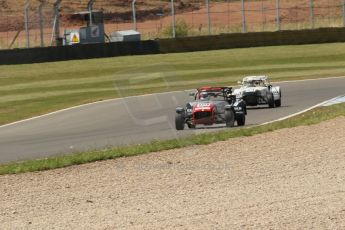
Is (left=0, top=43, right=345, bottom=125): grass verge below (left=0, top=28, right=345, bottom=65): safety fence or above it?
below

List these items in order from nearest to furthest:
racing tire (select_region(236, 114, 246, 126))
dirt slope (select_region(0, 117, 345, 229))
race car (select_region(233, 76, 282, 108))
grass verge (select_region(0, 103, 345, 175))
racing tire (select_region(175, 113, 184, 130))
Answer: dirt slope (select_region(0, 117, 345, 229)) → grass verge (select_region(0, 103, 345, 175)) → racing tire (select_region(175, 113, 184, 130)) → racing tire (select_region(236, 114, 246, 126)) → race car (select_region(233, 76, 282, 108))

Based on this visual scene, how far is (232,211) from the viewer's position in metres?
9.69

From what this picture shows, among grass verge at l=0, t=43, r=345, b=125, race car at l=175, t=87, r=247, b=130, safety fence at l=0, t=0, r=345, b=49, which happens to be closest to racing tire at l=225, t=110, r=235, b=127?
race car at l=175, t=87, r=247, b=130

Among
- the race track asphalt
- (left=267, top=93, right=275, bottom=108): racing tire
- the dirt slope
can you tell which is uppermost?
the dirt slope

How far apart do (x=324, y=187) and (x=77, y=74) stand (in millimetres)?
29195

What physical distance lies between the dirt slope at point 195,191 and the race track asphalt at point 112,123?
4.38m

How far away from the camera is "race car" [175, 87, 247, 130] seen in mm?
21234

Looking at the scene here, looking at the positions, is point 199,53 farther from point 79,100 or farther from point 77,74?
point 79,100

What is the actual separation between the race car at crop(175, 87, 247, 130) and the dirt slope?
5.44 meters

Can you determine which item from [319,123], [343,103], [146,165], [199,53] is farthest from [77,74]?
[146,165]

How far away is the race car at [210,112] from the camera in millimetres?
21234

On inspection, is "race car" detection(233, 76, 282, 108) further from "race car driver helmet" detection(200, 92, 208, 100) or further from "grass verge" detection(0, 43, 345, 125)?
"race car driver helmet" detection(200, 92, 208, 100)

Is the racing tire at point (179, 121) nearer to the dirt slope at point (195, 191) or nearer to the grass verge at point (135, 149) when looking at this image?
the grass verge at point (135, 149)

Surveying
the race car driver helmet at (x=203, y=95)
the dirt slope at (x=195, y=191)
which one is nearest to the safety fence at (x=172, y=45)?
the race car driver helmet at (x=203, y=95)
